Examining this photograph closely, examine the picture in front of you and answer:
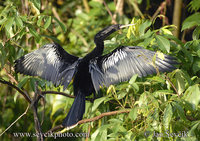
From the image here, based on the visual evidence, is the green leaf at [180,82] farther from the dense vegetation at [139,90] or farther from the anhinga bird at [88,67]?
the anhinga bird at [88,67]

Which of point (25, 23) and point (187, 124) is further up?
point (25, 23)

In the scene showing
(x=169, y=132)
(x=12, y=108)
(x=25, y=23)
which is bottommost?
(x=12, y=108)

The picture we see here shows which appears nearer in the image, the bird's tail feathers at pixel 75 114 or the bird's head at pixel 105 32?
the bird's tail feathers at pixel 75 114

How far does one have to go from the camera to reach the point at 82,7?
665 cm

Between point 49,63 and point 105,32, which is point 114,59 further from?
point 49,63

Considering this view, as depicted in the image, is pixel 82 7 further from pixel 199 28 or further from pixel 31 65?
pixel 199 28

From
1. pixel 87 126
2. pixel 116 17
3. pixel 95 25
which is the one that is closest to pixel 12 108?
pixel 95 25

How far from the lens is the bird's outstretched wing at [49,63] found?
9.52 feet

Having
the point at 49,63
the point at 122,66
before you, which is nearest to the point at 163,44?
the point at 122,66

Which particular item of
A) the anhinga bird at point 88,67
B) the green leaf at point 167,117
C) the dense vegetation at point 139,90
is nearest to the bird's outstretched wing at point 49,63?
the anhinga bird at point 88,67

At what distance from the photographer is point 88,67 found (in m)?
2.92

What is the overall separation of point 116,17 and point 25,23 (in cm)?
283

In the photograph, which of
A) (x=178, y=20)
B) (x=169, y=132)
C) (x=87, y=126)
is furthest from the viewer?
(x=178, y=20)

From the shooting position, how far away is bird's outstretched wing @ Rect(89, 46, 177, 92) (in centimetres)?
236
